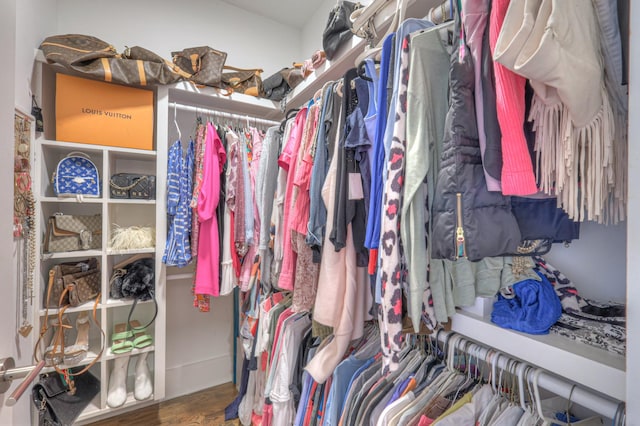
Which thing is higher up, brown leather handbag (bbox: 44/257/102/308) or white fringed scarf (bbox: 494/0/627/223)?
white fringed scarf (bbox: 494/0/627/223)

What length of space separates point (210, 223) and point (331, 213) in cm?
97

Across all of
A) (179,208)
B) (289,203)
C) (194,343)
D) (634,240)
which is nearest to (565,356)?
(634,240)

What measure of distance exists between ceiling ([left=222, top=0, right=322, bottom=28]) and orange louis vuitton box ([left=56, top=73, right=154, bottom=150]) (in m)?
1.09

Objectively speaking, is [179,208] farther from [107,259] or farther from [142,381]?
[142,381]

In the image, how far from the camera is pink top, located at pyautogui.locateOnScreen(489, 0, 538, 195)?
1.58ft

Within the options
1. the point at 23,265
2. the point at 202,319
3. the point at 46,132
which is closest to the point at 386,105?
the point at 23,265

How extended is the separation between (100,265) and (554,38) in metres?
2.11

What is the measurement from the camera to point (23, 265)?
1284 millimetres

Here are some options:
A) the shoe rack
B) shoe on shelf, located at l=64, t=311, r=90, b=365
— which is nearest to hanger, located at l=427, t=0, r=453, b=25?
the shoe rack

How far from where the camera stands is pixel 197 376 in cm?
208

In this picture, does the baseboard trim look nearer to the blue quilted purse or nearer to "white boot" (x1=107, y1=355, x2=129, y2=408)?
"white boot" (x1=107, y1=355, x2=129, y2=408)

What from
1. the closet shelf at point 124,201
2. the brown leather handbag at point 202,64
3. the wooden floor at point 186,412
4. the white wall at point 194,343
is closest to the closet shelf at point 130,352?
the white wall at point 194,343

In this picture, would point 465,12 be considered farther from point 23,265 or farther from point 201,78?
point 23,265

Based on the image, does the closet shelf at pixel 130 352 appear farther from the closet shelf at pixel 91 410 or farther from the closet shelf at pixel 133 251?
the closet shelf at pixel 133 251
